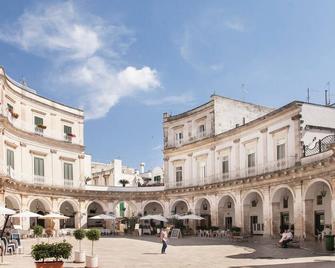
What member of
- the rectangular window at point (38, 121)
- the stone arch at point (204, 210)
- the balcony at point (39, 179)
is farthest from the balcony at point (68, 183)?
the stone arch at point (204, 210)

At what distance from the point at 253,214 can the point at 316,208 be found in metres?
8.25

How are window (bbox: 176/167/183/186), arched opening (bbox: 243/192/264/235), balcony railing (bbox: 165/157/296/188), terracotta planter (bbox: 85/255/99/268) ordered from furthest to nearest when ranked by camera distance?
window (bbox: 176/167/183/186), arched opening (bbox: 243/192/264/235), balcony railing (bbox: 165/157/296/188), terracotta planter (bbox: 85/255/99/268)

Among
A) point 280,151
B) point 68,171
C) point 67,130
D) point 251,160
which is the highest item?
point 67,130

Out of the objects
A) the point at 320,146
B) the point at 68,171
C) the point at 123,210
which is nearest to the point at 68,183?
the point at 68,171

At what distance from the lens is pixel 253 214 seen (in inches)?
1454

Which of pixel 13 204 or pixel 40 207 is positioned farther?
pixel 40 207

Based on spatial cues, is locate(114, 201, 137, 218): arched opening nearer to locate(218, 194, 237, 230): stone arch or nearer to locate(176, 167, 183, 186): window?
locate(176, 167, 183, 186): window

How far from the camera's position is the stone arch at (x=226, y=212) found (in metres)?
39.7

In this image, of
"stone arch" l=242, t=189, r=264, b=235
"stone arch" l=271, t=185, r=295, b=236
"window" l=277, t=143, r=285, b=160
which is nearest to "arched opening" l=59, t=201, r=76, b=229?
"stone arch" l=242, t=189, r=264, b=235

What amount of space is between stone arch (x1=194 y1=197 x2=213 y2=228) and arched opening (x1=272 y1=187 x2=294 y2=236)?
32.5 feet

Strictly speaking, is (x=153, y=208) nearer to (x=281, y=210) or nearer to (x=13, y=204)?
(x=13, y=204)

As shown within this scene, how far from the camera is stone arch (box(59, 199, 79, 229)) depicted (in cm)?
4347

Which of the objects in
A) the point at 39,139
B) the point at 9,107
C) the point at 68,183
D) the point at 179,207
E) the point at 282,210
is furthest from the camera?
the point at 179,207

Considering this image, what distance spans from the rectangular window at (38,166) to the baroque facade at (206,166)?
9cm
